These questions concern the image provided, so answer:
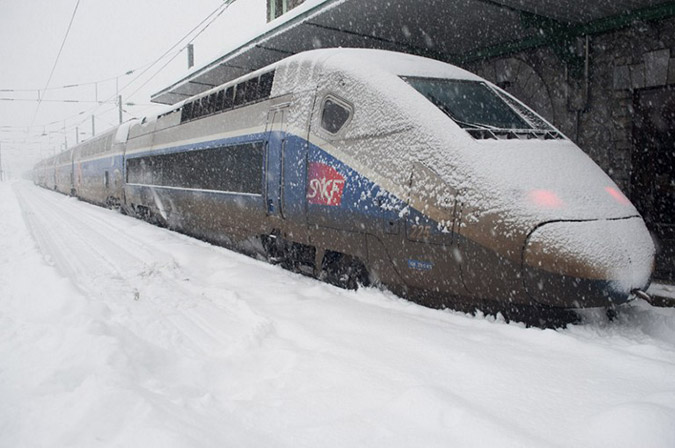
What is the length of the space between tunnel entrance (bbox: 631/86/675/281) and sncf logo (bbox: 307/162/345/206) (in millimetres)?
5241

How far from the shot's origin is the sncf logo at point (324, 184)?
460cm

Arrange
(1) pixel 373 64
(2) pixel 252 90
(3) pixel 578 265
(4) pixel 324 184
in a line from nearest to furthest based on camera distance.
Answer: (3) pixel 578 265
(1) pixel 373 64
(4) pixel 324 184
(2) pixel 252 90

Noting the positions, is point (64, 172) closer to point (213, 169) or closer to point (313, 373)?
point (213, 169)

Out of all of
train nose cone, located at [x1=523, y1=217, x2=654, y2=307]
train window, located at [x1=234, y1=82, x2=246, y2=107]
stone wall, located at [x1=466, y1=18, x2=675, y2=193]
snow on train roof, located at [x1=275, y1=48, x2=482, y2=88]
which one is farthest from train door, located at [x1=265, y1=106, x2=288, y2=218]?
stone wall, located at [x1=466, y1=18, x2=675, y2=193]

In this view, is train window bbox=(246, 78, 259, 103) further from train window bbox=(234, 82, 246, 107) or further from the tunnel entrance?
the tunnel entrance

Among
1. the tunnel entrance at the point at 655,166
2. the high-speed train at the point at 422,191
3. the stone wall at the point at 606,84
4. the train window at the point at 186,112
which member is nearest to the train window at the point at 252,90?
the high-speed train at the point at 422,191

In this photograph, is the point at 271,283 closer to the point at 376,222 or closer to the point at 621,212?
the point at 376,222

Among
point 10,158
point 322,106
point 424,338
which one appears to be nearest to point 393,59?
point 322,106

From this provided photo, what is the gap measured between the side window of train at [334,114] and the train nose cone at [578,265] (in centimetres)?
217

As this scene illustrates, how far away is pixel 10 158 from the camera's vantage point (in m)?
141

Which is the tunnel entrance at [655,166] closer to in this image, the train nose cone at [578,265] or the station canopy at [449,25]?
the station canopy at [449,25]

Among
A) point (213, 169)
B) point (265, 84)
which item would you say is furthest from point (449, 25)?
A: point (213, 169)

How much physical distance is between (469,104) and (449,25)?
434cm

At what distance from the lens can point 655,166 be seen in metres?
7.34
